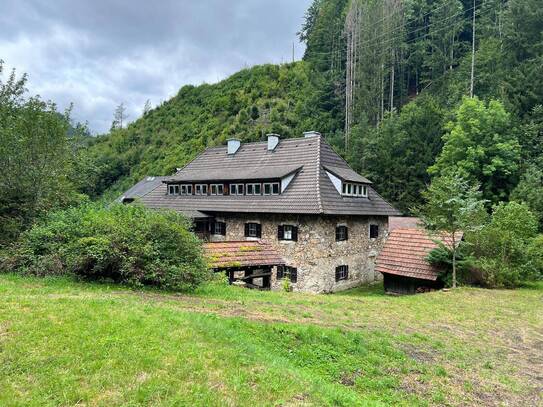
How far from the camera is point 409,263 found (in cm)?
2094

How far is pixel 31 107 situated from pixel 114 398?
13712 millimetres

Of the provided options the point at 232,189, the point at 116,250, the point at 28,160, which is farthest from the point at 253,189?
the point at 116,250

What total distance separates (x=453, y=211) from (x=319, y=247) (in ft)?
23.3

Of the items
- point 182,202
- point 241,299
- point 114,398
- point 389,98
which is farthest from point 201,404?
point 389,98

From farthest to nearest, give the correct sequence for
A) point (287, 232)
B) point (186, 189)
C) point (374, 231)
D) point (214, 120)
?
point (214, 120), point (186, 189), point (374, 231), point (287, 232)

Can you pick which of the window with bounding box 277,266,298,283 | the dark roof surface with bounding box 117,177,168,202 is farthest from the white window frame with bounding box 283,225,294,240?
the dark roof surface with bounding box 117,177,168,202

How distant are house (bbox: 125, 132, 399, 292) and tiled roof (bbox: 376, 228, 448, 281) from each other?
2167 millimetres

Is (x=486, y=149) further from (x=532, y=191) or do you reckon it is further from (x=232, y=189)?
(x=232, y=189)

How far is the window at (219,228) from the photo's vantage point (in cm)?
2539

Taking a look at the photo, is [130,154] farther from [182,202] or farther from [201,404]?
[201,404]

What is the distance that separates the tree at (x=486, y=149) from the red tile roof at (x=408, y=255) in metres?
10.7

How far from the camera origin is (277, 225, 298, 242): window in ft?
71.5

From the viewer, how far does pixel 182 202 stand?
92.3 ft

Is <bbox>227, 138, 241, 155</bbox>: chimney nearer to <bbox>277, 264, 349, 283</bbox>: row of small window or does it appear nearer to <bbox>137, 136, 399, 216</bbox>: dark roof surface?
<bbox>137, 136, 399, 216</bbox>: dark roof surface
